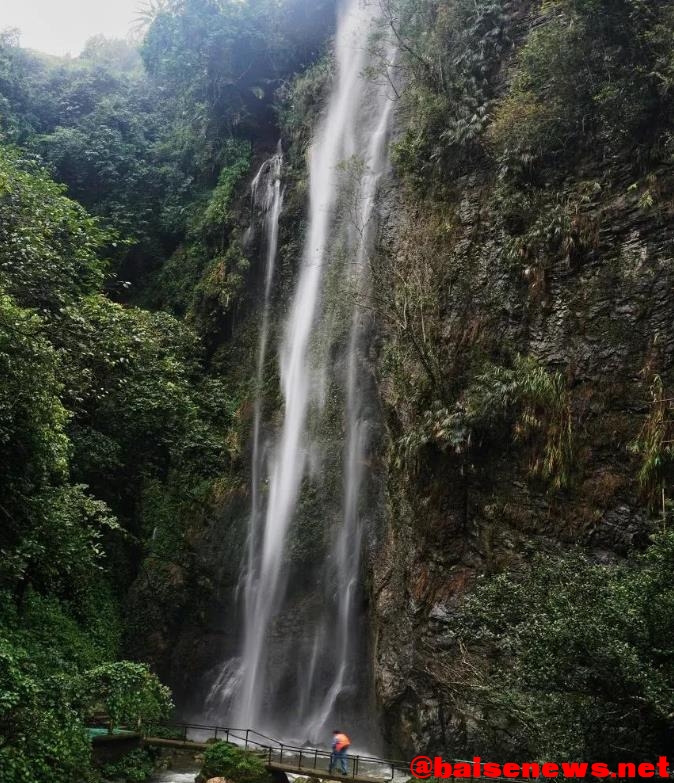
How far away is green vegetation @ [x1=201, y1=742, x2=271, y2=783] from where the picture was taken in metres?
11.2

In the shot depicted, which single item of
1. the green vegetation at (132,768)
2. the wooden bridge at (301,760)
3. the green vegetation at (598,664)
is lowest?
the green vegetation at (132,768)

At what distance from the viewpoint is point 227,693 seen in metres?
16.7

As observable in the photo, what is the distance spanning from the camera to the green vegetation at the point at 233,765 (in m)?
11.2

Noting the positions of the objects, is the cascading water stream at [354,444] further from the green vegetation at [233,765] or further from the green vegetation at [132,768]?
the green vegetation at [132,768]

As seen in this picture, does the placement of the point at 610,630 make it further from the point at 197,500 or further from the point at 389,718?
the point at 197,500

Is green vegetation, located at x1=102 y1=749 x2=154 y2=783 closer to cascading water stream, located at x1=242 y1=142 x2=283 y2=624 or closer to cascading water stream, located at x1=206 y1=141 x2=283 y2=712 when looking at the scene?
cascading water stream, located at x1=206 y1=141 x2=283 y2=712

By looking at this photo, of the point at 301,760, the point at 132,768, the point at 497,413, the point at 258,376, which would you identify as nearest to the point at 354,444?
the point at 258,376

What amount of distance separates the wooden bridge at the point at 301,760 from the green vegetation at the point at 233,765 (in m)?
0.22

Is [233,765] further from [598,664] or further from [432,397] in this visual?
[432,397]

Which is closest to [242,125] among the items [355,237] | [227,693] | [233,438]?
[355,237]

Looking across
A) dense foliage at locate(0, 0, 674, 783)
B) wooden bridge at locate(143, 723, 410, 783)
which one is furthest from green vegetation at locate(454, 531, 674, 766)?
wooden bridge at locate(143, 723, 410, 783)

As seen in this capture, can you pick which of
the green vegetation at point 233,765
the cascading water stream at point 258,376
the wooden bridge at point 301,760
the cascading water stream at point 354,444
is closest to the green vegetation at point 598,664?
the wooden bridge at point 301,760

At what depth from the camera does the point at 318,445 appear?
18172mm

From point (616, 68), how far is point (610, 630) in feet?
34.7
